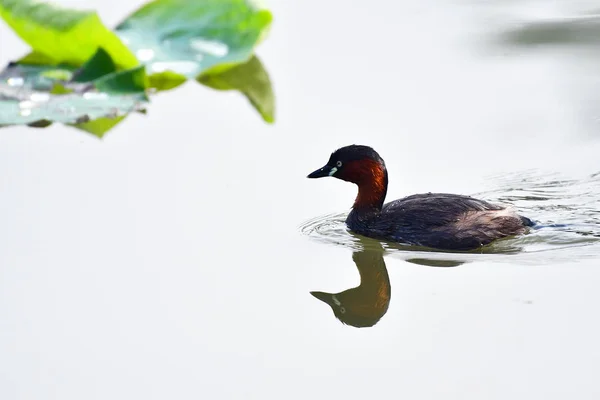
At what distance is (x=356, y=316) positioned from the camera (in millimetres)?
5750

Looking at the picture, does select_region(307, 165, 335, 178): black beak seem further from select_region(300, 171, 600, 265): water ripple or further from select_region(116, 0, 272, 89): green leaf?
select_region(116, 0, 272, 89): green leaf

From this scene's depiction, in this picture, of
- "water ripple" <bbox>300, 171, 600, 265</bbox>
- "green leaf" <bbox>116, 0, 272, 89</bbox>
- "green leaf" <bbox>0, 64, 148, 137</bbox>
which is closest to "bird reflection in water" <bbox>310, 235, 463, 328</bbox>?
"water ripple" <bbox>300, 171, 600, 265</bbox>

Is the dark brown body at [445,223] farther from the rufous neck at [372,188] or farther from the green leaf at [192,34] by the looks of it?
the green leaf at [192,34]

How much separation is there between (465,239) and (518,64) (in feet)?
10.9

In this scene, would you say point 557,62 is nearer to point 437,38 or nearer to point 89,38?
point 437,38

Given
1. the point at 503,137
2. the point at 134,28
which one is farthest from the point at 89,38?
the point at 503,137

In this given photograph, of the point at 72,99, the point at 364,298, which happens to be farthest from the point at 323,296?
the point at 72,99

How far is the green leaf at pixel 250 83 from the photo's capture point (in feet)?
29.3

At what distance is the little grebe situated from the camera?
696 centimetres

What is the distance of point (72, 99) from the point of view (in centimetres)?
817

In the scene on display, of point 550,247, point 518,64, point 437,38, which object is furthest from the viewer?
point 437,38

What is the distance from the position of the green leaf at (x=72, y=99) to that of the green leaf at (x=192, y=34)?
1.52 ft

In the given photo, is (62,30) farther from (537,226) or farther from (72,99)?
(537,226)

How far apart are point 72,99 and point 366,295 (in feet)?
10.5
